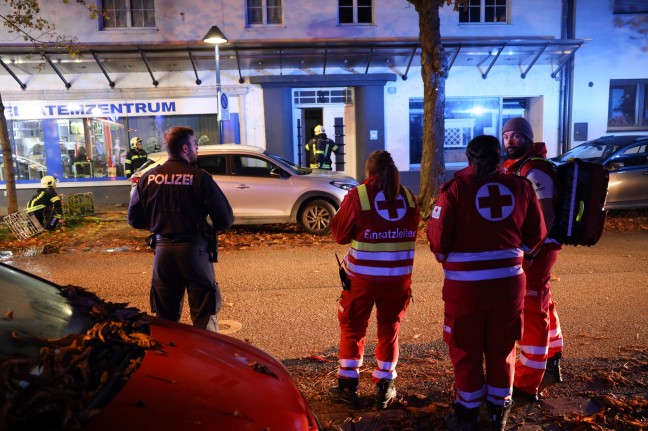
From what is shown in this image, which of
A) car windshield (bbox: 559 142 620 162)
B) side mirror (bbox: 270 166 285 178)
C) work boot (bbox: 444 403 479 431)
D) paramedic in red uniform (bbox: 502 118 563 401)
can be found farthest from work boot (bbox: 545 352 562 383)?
car windshield (bbox: 559 142 620 162)

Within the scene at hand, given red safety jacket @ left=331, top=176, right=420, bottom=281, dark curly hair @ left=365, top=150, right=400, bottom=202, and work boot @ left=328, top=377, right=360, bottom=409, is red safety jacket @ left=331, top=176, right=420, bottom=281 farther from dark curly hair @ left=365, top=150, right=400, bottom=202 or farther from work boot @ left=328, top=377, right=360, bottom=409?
work boot @ left=328, top=377, right=360, bottom=409

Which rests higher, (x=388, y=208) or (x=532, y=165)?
(x=532, y=165)

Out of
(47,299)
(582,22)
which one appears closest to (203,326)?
(47,299)

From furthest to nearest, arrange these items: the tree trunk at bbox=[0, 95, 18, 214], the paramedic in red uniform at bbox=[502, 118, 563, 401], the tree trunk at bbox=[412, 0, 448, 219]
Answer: the tree trunk at bbox=[0, 95, 18, 214] < the tree trunk at bbox=[412, 0, 448, 219] < the paramedic in red uniform at bbox=[502, 118, 563, 401]

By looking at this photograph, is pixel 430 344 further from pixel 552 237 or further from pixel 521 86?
pixel 521 86

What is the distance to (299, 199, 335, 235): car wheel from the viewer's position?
10.9m

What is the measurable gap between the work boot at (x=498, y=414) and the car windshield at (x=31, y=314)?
2.41 metres

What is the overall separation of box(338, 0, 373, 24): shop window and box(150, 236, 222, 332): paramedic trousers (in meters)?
13.7

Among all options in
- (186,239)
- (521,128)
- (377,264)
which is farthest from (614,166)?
(186,239)

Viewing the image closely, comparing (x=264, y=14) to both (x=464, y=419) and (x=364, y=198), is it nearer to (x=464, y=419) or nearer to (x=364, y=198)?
(x=364, y=198)

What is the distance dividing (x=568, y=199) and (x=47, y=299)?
3.34 m

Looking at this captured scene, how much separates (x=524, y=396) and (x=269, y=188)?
7494 mm

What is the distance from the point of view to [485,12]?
662 inches

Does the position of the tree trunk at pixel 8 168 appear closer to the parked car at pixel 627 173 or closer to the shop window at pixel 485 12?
the parked car at pixel 627 173
